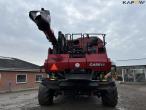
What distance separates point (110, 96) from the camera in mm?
10445

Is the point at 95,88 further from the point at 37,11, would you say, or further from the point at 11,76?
the point at 11,76

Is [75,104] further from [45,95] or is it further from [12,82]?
[12,82]

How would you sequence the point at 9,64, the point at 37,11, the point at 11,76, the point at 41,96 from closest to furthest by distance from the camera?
the point at 37,11 → the point at 41,96 → the point at 11,76 → the point at 9,64

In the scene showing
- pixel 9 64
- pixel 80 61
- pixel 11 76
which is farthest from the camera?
pixel 9 64

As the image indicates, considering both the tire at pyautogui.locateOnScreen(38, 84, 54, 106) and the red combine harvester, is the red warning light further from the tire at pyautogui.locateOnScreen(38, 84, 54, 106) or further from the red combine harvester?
the tire at pyautogui.locateOnScreen(38, 84, 54, 106)

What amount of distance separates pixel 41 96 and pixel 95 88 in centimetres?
228

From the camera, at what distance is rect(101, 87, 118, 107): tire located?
10.3 meters

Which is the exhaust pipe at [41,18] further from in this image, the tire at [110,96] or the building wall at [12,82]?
the building wall at [12,82]

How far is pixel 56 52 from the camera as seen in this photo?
10984mm

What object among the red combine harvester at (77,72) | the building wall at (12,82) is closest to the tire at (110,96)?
the red combine harvester at (77,72)

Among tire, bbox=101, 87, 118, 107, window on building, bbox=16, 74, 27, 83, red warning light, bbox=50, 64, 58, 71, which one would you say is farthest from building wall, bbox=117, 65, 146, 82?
red warning light, bbox=50, 64, 58, 71

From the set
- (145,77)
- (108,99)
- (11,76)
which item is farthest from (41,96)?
(145,77)

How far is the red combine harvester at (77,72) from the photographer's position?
9.91 m

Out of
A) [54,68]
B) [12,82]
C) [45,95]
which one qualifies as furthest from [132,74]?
[54,68]
